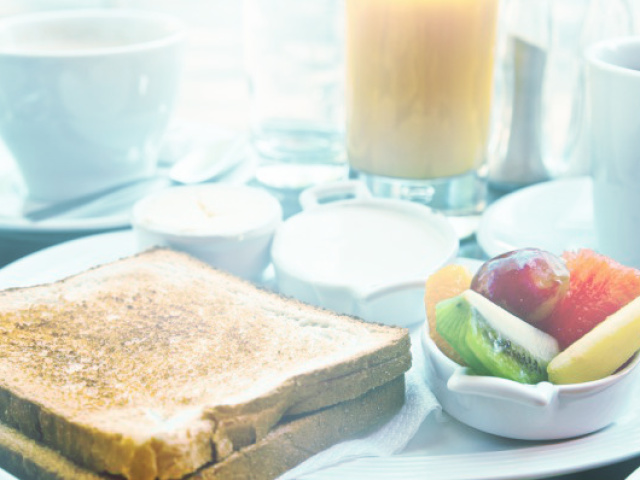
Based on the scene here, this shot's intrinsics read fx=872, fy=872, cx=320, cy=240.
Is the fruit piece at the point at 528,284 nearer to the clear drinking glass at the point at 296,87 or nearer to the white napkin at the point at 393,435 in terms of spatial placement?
the white napkin at the point at 393,435

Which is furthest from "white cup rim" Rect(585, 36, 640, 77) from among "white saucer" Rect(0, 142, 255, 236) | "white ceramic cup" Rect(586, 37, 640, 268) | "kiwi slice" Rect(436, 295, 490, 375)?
"white saucer" Rect(0, 142, 255, 236)

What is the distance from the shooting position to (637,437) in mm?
752

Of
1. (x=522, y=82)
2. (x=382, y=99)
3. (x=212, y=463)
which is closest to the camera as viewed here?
(x=212, y=463)

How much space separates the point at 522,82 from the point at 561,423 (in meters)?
0.71

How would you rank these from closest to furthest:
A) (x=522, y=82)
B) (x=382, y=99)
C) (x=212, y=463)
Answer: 1. (x=212, y=463)
2. (x=382, y=99)
3. (x=522, y=82)

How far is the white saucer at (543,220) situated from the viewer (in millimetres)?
1143

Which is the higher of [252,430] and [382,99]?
[382,99]

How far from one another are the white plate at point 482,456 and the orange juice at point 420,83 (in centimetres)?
50

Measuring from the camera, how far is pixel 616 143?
101 cm

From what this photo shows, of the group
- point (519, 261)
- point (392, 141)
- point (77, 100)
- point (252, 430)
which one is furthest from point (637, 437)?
point (77, 100)

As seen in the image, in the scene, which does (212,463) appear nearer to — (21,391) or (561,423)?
(21,391)

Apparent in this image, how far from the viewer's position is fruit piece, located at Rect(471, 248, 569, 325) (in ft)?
2.50

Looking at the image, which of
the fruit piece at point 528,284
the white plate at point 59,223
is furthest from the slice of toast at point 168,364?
the white plate at point 59,223

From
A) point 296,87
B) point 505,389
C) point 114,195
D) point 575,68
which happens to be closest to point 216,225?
point 114,195
